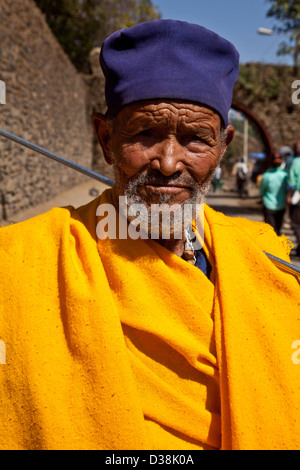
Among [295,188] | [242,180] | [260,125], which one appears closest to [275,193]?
[295,188]

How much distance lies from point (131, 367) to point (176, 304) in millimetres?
246

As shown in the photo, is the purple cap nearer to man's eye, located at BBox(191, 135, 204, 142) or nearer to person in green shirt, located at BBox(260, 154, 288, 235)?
man's eye, located at BBox(191, 135, 204, 142)

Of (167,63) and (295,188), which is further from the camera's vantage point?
(295,188)

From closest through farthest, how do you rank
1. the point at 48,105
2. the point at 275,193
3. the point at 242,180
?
1. the point at 275,193
2. the point at 48,105
3. the point at 242,180

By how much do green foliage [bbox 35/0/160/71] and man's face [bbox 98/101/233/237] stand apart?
1995cm

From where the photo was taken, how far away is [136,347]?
1499 millimetres

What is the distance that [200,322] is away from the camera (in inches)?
60.3

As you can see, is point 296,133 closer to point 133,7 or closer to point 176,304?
point 133,7

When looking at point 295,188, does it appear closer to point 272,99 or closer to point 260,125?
point 260,125

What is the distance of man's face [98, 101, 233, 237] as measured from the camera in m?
1.52

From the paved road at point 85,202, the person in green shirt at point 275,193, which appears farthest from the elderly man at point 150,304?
the person in green shirt at point 275,193

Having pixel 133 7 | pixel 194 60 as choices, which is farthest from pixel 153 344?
pixel 133 7

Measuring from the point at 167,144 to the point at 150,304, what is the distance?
0.52m

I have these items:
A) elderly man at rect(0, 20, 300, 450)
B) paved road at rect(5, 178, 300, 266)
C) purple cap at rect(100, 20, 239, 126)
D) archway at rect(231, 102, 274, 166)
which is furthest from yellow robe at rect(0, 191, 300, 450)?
archway at rect(231, 102, 274, 166)
